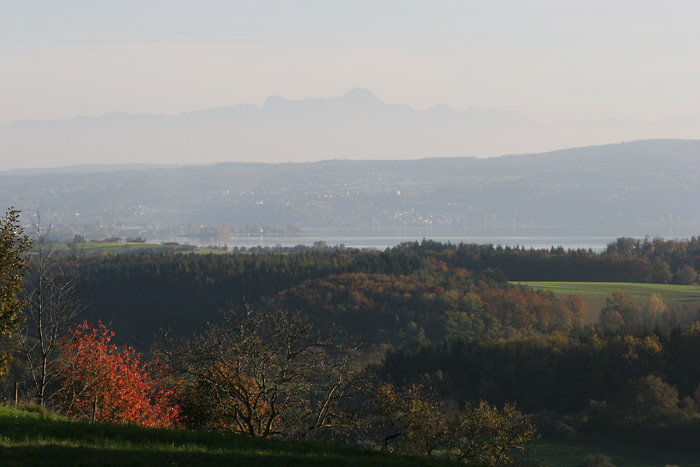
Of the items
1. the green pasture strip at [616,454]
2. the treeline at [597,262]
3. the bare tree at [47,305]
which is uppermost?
the bare tree at [47,305]

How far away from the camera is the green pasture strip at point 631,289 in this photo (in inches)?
4774

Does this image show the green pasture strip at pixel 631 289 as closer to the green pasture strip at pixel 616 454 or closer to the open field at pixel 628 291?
the open field at pixel 628 291

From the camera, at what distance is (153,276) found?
15525 cm

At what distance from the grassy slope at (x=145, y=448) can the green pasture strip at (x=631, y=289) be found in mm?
110157

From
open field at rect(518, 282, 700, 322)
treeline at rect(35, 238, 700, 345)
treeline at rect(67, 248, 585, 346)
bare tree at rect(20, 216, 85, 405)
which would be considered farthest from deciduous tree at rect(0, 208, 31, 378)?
treeline at rect(35, 238, 700, 345)

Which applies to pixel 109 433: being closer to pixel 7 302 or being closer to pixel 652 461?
pixel 7 302

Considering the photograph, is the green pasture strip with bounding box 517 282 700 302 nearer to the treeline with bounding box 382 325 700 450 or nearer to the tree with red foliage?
the treeline with bounding box 382 325 700 450

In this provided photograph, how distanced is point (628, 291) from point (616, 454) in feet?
222

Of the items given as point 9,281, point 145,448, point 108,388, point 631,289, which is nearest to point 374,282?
point 631,289

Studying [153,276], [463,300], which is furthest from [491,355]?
[153,276]

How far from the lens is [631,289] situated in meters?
128

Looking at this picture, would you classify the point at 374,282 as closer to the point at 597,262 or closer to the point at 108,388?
the point at 597,262

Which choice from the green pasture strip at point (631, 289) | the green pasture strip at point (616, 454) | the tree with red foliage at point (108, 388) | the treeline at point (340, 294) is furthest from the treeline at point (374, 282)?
the tree with red foliage at point (108, 388)

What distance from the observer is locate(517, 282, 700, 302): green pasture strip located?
12125 centimetres
